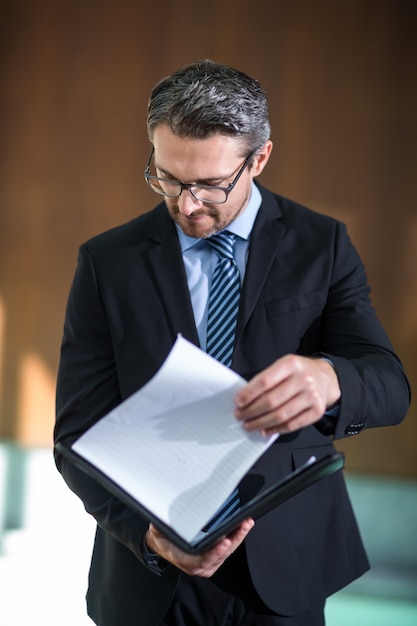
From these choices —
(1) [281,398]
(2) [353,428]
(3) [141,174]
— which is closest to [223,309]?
(2) [353,428]

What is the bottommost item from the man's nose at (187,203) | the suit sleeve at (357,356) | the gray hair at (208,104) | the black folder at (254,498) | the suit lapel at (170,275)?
the black folder at (254,498)

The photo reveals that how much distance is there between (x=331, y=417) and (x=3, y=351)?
8.62 ft

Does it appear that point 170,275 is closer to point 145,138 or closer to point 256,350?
point 256,350

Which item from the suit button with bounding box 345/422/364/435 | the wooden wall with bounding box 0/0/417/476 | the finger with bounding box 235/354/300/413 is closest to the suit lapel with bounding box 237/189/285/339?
the suit button with bounding box 345/422/364/435

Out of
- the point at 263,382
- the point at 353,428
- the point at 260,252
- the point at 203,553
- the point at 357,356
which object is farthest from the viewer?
the point at 260,252

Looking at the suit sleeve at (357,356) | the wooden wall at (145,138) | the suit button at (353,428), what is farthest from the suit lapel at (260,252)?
the wooden wall at (145,138)

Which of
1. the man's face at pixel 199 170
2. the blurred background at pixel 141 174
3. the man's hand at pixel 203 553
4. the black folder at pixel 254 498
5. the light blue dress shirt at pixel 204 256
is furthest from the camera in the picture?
the blurred background at pixel 141 174

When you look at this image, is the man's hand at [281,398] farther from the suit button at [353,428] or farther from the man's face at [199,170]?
the man's face at [199,170]

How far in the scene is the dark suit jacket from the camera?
1.53m

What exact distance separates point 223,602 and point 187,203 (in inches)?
28.7

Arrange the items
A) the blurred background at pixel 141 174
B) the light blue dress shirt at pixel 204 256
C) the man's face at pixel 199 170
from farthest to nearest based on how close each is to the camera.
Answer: the blurred background at pixel 141 174
the light blue dress shirt at pixel 204 256
the man's face at pixel 199 170

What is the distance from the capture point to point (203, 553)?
49.1 inches

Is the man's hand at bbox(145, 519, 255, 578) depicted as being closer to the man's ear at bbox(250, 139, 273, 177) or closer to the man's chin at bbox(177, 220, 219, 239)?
the man's chin at bbox(177, 220, 219, 239)

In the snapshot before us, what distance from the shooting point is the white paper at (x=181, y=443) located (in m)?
1.19
